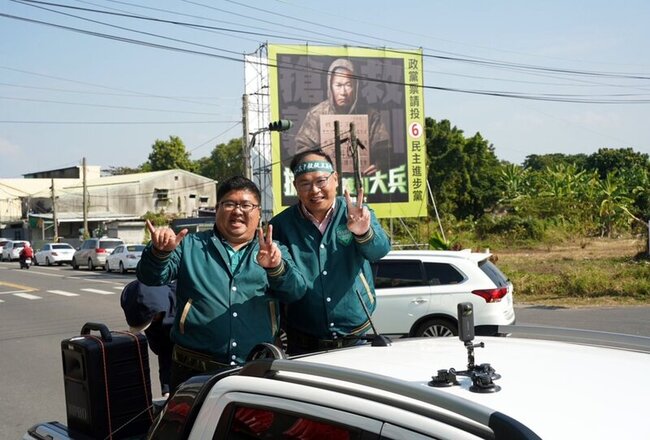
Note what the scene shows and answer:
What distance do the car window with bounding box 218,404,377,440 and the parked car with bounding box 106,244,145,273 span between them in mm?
29904

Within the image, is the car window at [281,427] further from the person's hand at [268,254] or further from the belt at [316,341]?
the belt at [316,341]

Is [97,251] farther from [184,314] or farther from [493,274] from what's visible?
[184,314]

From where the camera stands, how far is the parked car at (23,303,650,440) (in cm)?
162

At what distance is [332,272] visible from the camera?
11.6 ft

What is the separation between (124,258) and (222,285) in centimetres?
3003

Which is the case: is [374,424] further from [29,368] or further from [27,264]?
[27,264]

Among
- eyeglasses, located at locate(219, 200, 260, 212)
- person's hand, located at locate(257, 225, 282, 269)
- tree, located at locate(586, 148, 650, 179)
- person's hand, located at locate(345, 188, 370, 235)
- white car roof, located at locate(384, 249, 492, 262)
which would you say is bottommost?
white car roof, located at locate(384, 249, 492, 262)

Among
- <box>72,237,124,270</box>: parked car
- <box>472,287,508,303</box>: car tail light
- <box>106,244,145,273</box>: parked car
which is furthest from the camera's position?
<box>72,237,124,270</box>: parked car

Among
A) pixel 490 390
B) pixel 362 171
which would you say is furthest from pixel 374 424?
pixel 362 171

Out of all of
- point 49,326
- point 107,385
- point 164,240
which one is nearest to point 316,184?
point 164,240

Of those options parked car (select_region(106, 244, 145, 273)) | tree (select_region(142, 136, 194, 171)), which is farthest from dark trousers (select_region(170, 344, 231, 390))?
tree (select_region(142, 136, 194, 171))

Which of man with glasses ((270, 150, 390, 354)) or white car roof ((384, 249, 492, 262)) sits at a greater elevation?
man with glasses ((270, 150, 390, 354))

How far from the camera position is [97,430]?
11.2 feet

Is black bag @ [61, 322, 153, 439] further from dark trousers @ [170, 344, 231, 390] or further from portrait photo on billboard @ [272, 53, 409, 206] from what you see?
portrait photo on billboard @ [272, 53, 409, 206]
